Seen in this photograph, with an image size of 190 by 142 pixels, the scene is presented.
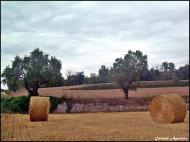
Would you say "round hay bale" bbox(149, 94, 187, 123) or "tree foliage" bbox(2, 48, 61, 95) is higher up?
"tree foliage" bbox(2, 48, 61, 95)

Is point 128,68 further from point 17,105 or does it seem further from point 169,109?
point 169,109

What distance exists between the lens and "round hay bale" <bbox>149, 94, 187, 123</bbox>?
78.3 feet

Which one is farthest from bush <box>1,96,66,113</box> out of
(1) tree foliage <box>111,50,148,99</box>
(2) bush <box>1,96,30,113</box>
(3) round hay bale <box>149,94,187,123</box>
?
(3) round hay bale <box>149,94,187,123</box>

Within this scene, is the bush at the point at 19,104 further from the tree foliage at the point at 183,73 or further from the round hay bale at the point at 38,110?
the tree foliage at the point at 183,73

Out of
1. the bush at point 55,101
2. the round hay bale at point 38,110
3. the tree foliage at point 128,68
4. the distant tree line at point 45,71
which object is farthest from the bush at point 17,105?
the round hay bale at point 38,110

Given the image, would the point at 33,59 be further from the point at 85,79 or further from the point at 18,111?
the point at 85,79

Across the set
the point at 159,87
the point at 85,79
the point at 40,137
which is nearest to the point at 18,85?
the point at 159,87

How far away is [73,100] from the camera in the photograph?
178ft

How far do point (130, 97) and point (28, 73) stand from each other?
15.1m

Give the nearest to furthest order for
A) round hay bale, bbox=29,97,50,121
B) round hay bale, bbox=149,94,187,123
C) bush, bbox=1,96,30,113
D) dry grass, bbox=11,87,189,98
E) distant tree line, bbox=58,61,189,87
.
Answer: round hay bale, bbox=149,94,187,123 < round hay bale, bbox=29,97,50,121 < bush, bbox=1,96,30,113 < dry grass, bbox=11,87,189,98 < distant tree line, bbox=58,61,189,87

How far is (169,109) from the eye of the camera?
2395 cm

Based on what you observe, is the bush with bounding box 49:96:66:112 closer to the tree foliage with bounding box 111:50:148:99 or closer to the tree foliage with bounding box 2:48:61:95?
the tree foliage with bounding box 2:48:61:95

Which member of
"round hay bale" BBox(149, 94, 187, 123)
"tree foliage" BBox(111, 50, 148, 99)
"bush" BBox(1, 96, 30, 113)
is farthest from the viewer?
"tree foliage" BBox(111, 50, 148, 99)

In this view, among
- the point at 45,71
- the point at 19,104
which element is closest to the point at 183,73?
the point at 45,71
